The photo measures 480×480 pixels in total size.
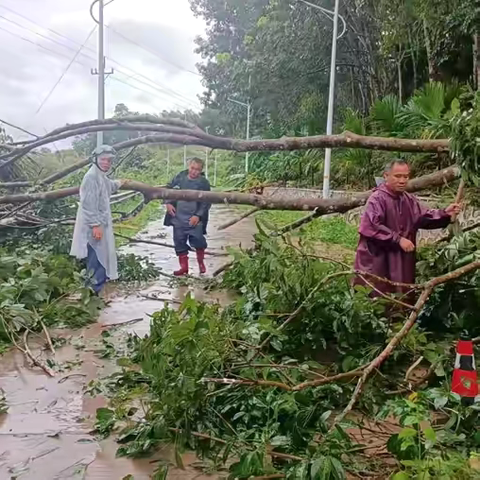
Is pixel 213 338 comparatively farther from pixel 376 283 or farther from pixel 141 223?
pixel 141 223

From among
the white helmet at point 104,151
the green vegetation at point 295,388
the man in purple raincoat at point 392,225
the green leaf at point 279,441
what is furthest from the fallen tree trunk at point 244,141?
the green leaf at point 279,441

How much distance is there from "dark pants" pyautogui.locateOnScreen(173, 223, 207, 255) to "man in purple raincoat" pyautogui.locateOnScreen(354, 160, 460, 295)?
129 inches

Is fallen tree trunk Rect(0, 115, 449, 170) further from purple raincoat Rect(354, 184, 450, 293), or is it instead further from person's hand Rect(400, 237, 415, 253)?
person's hand Rect(400, 237, 415, 253)

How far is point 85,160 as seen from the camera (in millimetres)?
6266

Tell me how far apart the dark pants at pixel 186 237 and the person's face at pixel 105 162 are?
1.70 metres

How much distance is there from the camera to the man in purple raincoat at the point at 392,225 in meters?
4.49

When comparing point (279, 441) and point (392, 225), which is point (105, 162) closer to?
point (392, 225)

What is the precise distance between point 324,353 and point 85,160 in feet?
10.9

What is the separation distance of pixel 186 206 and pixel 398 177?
3588 mm

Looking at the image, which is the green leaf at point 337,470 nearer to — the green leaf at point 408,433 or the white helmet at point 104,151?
the green leaf at point 408,433

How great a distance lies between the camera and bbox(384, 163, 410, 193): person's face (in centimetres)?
450

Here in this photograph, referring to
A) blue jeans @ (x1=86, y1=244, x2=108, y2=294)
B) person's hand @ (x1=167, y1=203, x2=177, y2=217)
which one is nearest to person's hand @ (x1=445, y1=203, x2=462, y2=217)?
blue jeans @ (x1=86, y1=244, x2=108, y2=294)

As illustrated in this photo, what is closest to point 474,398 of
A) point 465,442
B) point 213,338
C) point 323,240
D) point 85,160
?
point 465,442

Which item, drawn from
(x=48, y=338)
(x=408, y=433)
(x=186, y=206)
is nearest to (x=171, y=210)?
(x=186, y=206)
